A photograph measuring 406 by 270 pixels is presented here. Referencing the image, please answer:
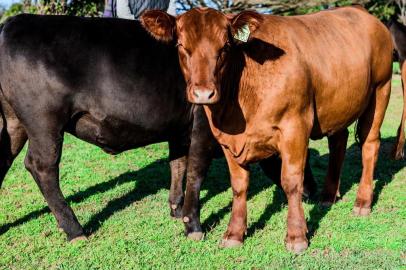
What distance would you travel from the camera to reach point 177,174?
5.45 meters

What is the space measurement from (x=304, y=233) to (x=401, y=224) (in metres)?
1.15

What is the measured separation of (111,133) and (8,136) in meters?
1.00

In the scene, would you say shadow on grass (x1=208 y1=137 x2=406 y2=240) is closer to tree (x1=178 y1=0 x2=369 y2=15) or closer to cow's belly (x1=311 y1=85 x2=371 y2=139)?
cow's belly (x1=311 y1=85 x2=371 y2=139)

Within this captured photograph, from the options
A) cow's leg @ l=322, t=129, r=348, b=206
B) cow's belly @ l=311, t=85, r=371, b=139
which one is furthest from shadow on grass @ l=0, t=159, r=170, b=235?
cow's belly @ l=311, t=85, r=371, b=139

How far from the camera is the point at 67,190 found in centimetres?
635

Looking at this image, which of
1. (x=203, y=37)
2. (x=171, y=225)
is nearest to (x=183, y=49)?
(x=203, y=37)

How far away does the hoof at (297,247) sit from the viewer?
14.0 feet

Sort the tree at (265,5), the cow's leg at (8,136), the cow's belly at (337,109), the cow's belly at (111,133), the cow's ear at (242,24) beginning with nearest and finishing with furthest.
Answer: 1. the cow's ear at (242,24)
2. the cow's belly at (111,133)
3. the cow's belly at (337,109)
4. the cow's leg at (8,136)
5. the tree at (265,5)

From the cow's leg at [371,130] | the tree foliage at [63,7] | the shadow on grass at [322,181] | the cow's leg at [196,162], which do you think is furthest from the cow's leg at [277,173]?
the tree foliage at [63,7]

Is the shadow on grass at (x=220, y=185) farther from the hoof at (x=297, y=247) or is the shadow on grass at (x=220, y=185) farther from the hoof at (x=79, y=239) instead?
the hoof at (x=297, y=247)

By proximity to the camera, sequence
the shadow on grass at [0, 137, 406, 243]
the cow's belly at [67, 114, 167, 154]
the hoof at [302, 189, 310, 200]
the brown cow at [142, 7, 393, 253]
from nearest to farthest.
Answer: the brown cow at [142, 7, 393, 253]
the cow's belly at [67, 114, 167, 154]
the shadow on grass at [0, 137, 406, 243]
the hoof at [302, 189, 310, 200]

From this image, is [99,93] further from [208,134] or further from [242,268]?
[242,268]

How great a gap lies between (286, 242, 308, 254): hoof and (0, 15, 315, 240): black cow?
80cm

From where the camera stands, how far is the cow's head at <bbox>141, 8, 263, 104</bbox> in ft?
11.9
